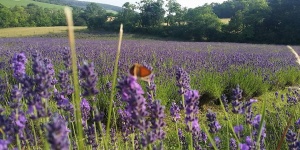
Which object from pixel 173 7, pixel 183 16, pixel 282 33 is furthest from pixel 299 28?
pixel 173 7

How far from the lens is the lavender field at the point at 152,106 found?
1.27 m

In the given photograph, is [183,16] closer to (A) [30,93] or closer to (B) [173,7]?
(B) [173,7]

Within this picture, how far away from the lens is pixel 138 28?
1547 inches

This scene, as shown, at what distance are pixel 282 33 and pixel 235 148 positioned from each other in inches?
1079

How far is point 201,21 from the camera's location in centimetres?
3272

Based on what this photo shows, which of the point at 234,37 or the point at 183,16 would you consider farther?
the point at 183,16

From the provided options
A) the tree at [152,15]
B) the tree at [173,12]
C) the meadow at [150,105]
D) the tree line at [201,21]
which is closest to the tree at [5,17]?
the tree line at [201,21]

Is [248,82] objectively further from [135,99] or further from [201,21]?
[201,21]

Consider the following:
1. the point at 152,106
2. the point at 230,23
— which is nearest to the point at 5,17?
the point at 230,23

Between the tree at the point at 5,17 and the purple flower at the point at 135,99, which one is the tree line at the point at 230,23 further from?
the purple flower at the point at 135,99

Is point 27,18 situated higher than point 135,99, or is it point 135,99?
point 135,99

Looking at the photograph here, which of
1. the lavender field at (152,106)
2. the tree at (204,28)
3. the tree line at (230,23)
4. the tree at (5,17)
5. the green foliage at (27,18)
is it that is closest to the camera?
the lavender field at (152,106)

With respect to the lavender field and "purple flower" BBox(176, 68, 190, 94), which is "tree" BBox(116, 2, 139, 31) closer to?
the lavender field

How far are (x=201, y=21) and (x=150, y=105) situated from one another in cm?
3174
